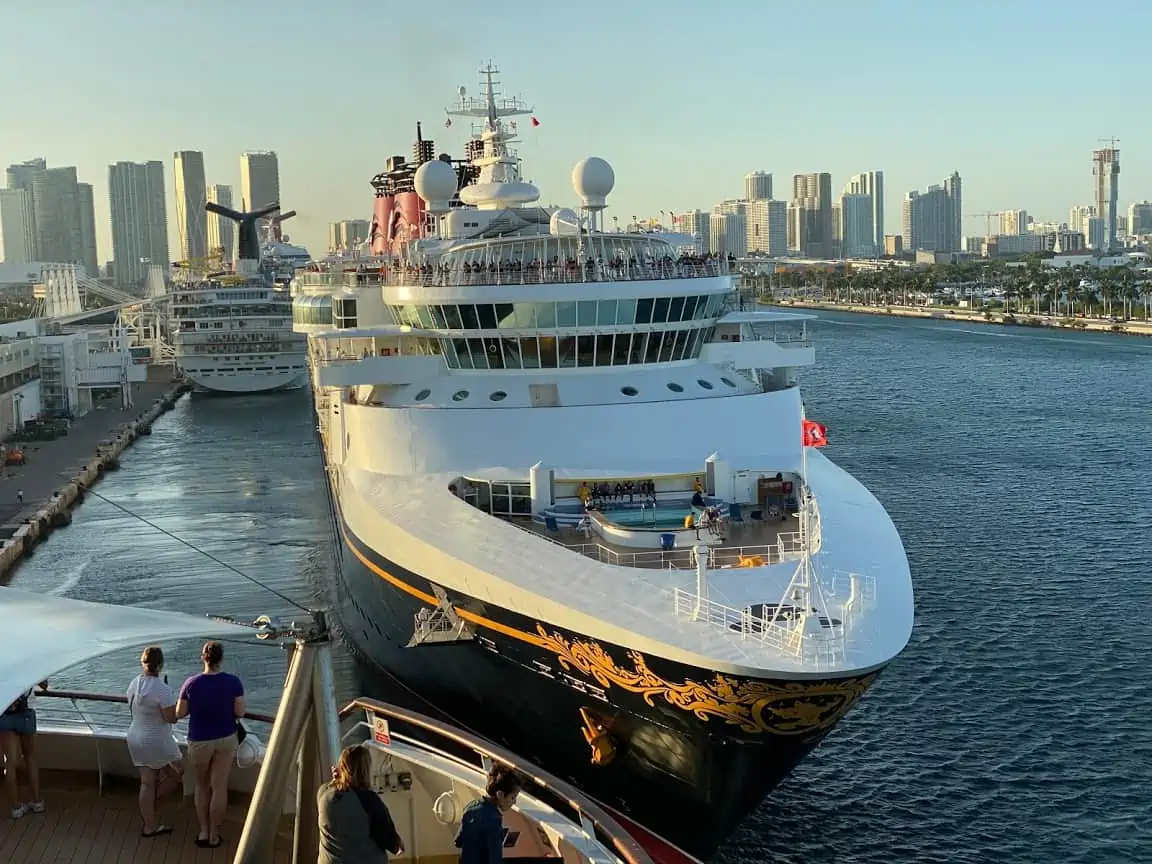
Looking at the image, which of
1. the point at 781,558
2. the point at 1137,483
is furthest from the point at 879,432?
the point at 781,558

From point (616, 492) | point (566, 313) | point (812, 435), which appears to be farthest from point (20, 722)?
point (566, 313)

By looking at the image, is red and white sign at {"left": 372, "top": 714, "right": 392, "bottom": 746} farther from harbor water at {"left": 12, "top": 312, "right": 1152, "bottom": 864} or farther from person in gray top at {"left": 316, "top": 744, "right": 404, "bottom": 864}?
harbor water at {"left": 12, "top": 312, "right": 1152, "bottom": 864}

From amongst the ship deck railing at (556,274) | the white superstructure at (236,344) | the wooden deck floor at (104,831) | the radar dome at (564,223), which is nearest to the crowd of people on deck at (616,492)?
the ship deck railing at (556,274)

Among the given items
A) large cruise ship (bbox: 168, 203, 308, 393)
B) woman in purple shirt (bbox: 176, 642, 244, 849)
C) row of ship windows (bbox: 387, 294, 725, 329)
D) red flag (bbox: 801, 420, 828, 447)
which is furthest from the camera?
large cruise ship (bbox: 168, 203, 308, 393)

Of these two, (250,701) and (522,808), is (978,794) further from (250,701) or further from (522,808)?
(250,701)

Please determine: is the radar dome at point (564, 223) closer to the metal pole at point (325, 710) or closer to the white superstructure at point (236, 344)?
the metal pole at point (325, 710)

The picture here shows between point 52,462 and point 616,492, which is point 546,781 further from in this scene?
point 52,462

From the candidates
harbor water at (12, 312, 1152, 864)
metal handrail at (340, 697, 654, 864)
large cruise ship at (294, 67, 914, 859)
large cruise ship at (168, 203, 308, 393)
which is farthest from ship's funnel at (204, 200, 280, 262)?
metal handrail at (340, 697, 654, 864)

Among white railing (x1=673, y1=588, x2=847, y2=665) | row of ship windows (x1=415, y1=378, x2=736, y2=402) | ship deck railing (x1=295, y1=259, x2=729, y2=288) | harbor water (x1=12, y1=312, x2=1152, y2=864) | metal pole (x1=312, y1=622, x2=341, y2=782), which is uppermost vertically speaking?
ship deck railing (x1=295, y1=259, x2=729, y2=288)
